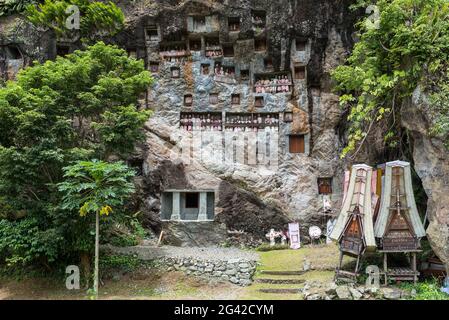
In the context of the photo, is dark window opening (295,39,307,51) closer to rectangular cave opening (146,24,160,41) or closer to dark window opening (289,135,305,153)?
dark window opening (289,135,305,153)

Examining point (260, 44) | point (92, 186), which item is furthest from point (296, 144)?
point (92, 186)

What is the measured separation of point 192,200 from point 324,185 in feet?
22.7

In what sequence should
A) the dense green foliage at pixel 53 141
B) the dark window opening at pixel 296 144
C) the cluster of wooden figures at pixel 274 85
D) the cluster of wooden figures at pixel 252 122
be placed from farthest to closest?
the cluster of wooden figures at pixel 274 85
the cluster of wooden figures at pixel 252 122
the dark window opening at pixel 296 144
the dense green foliage at pixel 53 141

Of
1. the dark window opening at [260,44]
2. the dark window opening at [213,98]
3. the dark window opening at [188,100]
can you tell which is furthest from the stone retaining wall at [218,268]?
the dark window opening at [260,44]

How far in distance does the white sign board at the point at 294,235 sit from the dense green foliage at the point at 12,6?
17737 millimetres

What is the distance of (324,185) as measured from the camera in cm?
1853

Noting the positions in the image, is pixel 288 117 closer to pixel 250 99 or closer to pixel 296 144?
pixel 296 144

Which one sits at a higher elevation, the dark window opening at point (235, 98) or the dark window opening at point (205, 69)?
the dark window opening at point (205, 69)

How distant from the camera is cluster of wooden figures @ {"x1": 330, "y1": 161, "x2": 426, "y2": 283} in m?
11.1

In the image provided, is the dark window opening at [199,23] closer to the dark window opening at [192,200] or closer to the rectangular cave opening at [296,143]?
the rectangular cave opening at [296,143]

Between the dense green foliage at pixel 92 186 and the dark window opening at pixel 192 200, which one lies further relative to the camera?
the dark window opening at pixel 192 200

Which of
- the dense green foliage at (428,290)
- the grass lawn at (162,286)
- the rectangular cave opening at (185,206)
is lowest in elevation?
the grass lawn at (162,286)

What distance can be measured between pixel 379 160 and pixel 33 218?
1461 cm

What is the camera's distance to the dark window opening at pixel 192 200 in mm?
18453
